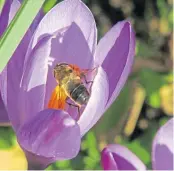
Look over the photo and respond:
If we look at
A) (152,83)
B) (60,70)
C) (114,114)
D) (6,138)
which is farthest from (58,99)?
(152,83)

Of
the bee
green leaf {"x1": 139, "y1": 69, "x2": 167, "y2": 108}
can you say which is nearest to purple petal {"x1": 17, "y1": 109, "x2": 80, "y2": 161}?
the bee

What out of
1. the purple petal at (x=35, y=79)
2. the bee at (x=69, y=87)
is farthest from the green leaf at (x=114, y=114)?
the purple petal at (x=35, y=79)

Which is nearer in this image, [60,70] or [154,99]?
[60,70]

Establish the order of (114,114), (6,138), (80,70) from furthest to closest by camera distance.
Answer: (114,114), (6,138), (80,70)

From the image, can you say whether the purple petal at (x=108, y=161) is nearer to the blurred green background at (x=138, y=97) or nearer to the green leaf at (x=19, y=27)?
the green leaf at (x=19, y=27)

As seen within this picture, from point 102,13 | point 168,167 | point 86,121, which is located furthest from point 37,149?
point 102,13

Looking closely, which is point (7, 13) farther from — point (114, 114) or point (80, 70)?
point (114, 114)
